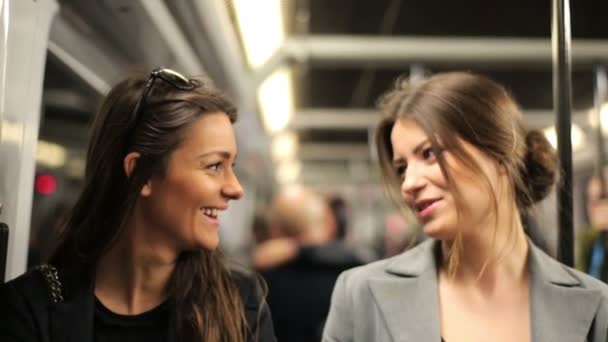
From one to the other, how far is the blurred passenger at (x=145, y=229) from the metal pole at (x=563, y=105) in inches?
29.9

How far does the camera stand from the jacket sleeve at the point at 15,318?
131 cm

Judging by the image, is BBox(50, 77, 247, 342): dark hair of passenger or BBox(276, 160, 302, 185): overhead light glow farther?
BBox(276, 160, 302, 185): overhead light glow

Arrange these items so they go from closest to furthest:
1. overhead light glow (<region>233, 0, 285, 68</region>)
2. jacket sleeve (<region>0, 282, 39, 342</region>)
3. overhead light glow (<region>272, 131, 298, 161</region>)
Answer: jacket sleeve (<region>0, 282, 39, 342</region>)
overhead light glow (<region>233, 0, 285, 68</region>)
overhead light glow (<region>272, 131, 298, 161</region>)

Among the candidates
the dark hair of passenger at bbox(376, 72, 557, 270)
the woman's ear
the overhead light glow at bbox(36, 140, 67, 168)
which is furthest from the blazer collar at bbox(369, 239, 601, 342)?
the overhead light glow at bbox(36, 140, 67, 168)

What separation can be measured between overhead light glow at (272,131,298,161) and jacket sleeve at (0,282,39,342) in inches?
227

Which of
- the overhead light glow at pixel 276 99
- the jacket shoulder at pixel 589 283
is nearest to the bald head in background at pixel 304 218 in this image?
the jacket shoulder at pixel 589 283

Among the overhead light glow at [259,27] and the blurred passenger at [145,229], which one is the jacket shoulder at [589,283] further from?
the overhead light glow at [259,27]

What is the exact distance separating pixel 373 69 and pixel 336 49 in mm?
1099

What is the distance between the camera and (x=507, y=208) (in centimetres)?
151

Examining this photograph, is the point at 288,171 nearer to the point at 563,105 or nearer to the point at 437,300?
the point at 437,300

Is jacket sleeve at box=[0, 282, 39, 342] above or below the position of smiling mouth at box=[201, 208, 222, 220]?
below

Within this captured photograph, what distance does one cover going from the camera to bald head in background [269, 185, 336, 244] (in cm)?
247

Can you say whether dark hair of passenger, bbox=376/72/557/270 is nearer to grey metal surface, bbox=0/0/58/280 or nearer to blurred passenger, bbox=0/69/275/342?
blurred passenger, bbox=0/69/275/342

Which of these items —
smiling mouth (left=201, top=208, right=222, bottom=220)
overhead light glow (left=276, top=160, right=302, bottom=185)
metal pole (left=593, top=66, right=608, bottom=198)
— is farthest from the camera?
overhead light glow (left=276, top=160, right=302, bottom=185)
